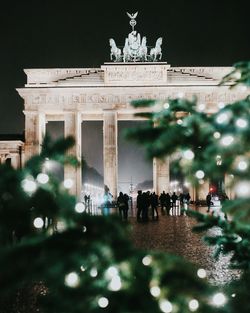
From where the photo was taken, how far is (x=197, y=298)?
270cm

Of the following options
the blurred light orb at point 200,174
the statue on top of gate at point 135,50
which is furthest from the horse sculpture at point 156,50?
the blurred light orb at point 200,174

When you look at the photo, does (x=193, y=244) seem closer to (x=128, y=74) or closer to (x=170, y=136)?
(x=170, y=136)

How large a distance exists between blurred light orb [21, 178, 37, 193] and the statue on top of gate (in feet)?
132

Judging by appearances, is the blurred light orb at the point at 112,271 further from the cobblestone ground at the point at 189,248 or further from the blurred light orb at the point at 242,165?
the cobblestone ground at the point at 189,248

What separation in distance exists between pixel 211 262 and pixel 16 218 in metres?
6.72

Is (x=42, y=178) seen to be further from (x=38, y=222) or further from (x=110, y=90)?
(x=110, y=90)

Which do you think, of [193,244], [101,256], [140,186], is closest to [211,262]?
[193,244]

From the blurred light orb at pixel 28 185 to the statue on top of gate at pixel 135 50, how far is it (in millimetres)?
40337

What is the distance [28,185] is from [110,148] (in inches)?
1567

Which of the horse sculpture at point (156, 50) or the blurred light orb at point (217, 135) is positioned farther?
the horse sculpture at point (156, 50)

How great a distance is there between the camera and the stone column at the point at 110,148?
4116 centimetres

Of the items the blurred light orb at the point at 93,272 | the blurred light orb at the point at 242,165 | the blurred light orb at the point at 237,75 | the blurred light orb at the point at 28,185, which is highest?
the blurred light orb at the point at 237,75

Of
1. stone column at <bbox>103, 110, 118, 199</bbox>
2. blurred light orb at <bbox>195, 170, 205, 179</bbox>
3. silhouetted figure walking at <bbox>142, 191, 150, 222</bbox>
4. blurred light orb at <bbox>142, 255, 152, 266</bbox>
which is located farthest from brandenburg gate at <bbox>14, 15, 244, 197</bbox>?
blurred light orb at <bbox>142, 255, 152, 266</bbox>

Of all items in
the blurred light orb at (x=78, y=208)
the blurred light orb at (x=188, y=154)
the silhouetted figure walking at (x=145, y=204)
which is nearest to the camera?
the blurred light orb at (x=78, y=208)
